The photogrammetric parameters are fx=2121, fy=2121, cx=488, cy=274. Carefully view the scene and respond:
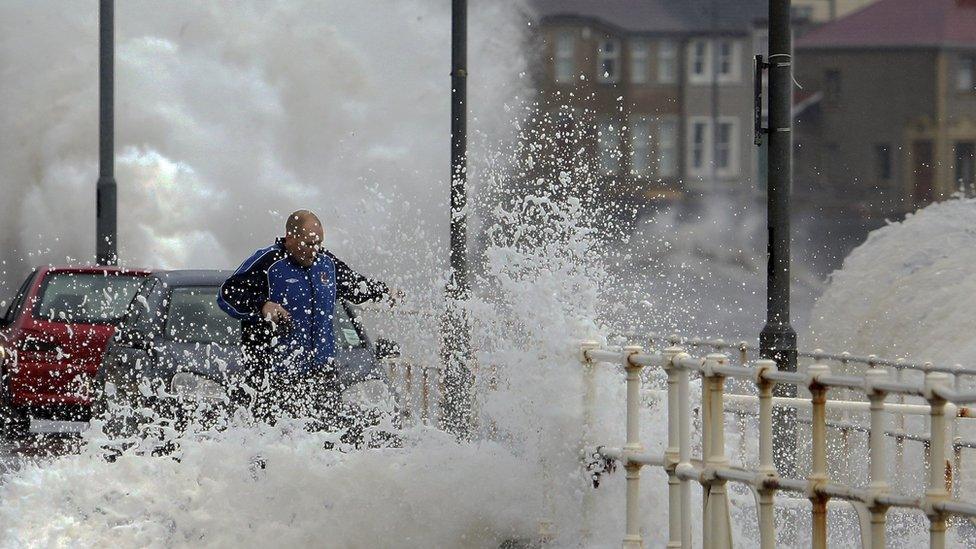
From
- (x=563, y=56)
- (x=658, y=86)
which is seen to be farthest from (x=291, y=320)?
(x=658, y=86)

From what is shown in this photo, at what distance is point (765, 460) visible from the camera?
7.67 meters

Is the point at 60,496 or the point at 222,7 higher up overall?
the point at 222,7

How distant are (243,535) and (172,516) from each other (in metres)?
0.36

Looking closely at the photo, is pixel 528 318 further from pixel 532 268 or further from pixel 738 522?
pixel 738 522

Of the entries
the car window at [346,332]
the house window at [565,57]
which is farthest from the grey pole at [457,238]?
the house window at [565,57]

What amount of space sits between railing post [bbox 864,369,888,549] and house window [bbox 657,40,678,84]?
40132mm

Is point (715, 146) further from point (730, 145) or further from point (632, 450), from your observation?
point (632, 450)

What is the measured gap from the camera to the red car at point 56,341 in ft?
54.9

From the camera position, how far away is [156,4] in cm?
4103

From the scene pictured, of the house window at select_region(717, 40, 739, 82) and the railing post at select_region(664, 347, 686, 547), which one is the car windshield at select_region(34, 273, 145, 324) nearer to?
the railing post at select_region(664, 347, 686, 547)

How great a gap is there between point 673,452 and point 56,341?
9.66m

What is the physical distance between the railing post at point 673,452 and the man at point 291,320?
2.61 m

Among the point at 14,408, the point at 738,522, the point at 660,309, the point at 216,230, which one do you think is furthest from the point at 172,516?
the point at 660,309

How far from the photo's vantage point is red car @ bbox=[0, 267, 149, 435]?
54.9 feet
